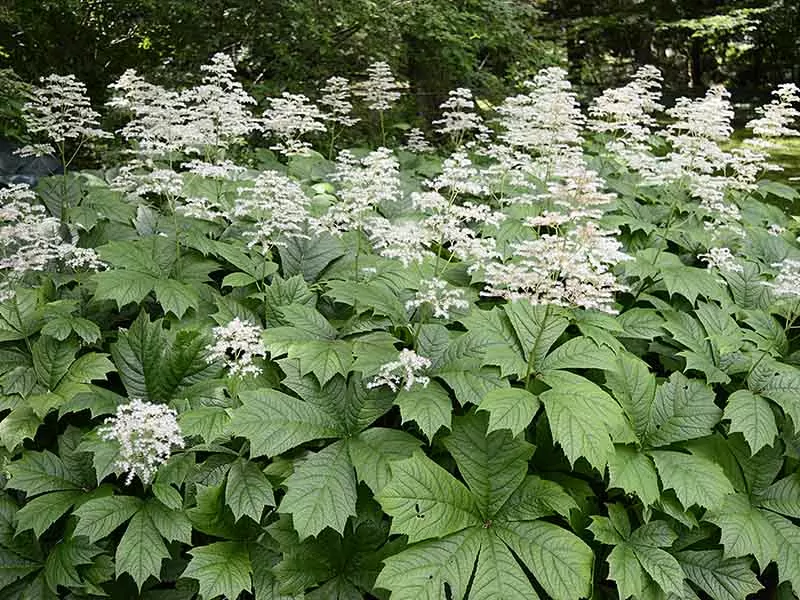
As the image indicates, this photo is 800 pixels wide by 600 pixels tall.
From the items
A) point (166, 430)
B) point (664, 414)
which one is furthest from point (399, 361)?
point (664, 414)

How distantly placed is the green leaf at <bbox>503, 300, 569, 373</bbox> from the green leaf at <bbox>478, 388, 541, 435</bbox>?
0.79ft

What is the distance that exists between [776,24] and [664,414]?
A: 1175 centimetres

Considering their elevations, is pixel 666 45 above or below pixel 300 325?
below

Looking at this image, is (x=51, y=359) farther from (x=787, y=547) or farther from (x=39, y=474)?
(x=787, y=547)

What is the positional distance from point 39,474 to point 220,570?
31.1 inches

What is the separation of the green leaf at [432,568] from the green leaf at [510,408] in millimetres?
388

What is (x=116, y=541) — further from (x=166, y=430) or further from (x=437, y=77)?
(x=437, y=77)

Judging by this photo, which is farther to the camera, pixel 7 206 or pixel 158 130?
pixel 158 130

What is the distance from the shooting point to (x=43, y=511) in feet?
7.76

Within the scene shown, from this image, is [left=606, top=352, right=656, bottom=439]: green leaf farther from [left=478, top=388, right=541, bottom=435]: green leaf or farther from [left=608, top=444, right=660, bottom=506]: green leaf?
[left=478, top=388, right=541, bottom=435]: green leaf

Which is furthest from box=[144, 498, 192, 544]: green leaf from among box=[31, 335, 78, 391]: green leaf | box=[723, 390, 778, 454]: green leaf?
box=[723, 390, 778, 454]: green leaf

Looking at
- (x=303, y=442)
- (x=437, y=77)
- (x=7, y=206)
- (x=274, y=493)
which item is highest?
(x=7, y=206)

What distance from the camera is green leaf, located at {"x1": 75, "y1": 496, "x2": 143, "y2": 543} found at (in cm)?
224

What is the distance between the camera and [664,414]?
2631mm
